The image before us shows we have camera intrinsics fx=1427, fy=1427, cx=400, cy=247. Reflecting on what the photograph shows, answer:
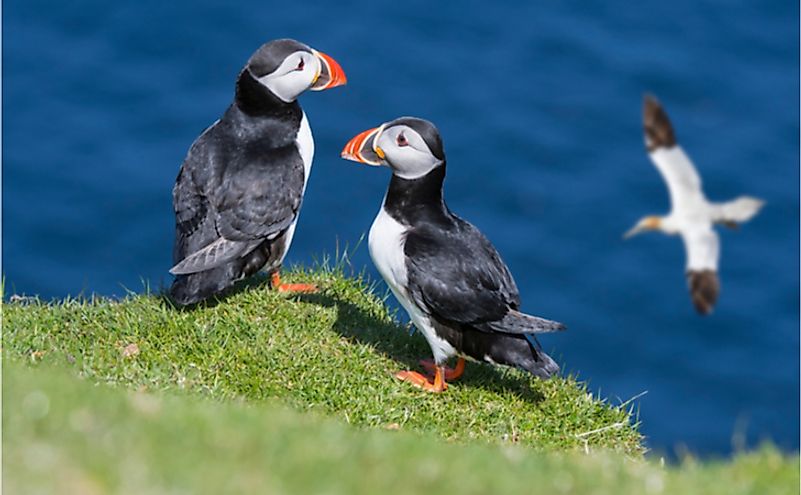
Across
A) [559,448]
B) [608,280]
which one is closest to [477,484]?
[559,448]

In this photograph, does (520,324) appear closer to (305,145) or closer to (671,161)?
(305,145)

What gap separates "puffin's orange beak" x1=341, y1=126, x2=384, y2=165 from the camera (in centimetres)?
817

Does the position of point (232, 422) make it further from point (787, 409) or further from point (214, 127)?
point (787, 409)

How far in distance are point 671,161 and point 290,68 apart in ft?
13.8

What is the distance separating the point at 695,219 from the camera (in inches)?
205

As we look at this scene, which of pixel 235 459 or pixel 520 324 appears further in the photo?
pixel 520 324

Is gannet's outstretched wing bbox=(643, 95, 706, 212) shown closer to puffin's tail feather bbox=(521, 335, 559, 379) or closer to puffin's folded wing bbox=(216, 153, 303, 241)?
puffin's tail feather bbox=(521, 335, 559, 379)

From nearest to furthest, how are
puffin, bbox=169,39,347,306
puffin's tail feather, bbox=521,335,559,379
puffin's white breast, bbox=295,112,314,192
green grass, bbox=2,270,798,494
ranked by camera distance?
green grass, bbox=2,270,798,494 → puffin's tail feather, bbox=521,335,559,379 → puffin, bbox=169,39,347,306 → puffin's white breast, bbox=295,112,314,192

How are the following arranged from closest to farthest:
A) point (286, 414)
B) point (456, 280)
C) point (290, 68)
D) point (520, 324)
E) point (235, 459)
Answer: point (235, 459)
point (286, 414)
point (520, 324)
point (456, 280)
point (290, 68)

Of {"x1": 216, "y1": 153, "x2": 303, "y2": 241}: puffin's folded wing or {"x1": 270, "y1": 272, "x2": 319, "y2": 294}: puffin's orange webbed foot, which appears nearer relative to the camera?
{"x1": 216, "y1": 153, "x2": 303, "y2": 241}: puffin's folded wing

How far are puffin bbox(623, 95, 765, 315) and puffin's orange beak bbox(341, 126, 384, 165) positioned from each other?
297 cm

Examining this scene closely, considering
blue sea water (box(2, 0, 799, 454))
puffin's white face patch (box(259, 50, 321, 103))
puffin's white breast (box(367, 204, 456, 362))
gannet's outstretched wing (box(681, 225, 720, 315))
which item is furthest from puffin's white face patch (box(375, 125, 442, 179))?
blue sea water (box(2, 0, 799, 454))

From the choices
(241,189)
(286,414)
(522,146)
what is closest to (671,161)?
(286,414)

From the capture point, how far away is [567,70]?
18.1 meters
